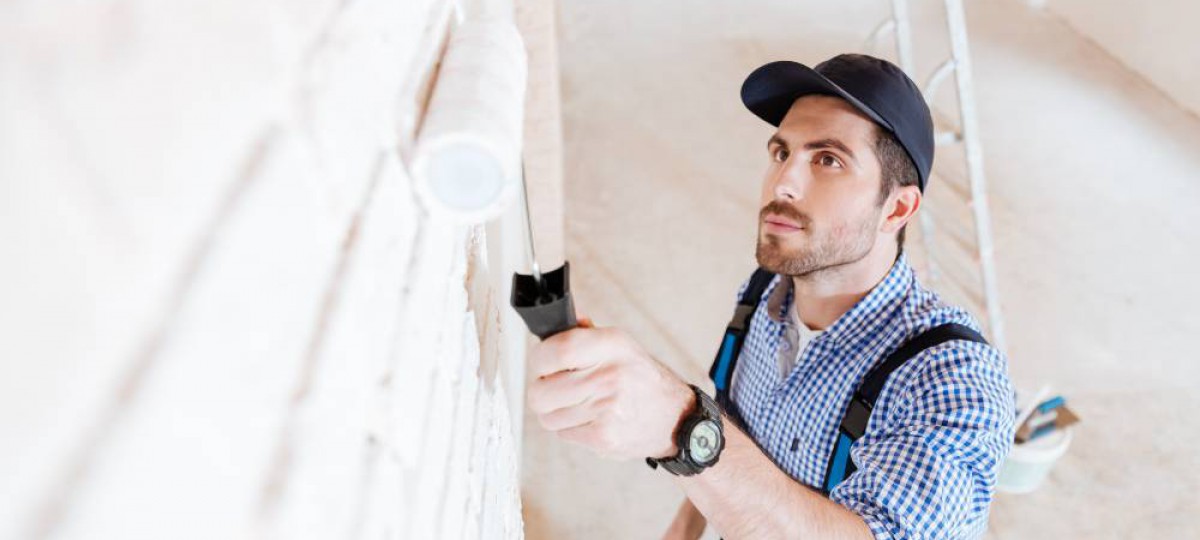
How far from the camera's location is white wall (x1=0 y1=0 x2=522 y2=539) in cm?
19

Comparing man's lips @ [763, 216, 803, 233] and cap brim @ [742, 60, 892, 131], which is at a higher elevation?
cap brim @ [742, 60, 892, 131]

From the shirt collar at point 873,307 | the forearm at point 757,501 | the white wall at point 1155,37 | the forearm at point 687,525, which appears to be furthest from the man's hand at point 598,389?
the white wall at point 1155,37

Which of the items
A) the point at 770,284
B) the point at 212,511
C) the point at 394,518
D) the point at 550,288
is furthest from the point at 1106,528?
the point at 212,511

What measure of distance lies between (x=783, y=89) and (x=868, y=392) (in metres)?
0.59

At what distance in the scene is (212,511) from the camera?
0.27m

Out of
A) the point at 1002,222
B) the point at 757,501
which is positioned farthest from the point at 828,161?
the point at 1002,222

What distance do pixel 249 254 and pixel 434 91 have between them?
275 millimetres

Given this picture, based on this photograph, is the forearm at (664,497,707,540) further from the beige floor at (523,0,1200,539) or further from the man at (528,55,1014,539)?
the beige floor at (523,0,1200,539)

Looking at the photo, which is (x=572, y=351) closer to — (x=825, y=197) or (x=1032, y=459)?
(x=825, y=197)

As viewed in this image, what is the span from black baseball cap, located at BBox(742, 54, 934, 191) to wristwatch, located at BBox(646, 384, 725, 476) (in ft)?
2.24

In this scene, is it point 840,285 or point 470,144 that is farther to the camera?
point 840,285

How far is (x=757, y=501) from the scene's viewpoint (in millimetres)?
942

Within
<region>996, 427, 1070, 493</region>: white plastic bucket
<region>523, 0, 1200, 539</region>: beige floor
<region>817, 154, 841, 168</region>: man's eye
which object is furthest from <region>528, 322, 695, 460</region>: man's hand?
<region>996, 427, 1070, 493</region>: white plastic bucket

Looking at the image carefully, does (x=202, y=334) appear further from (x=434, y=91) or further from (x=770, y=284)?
(x=770, y=284)
